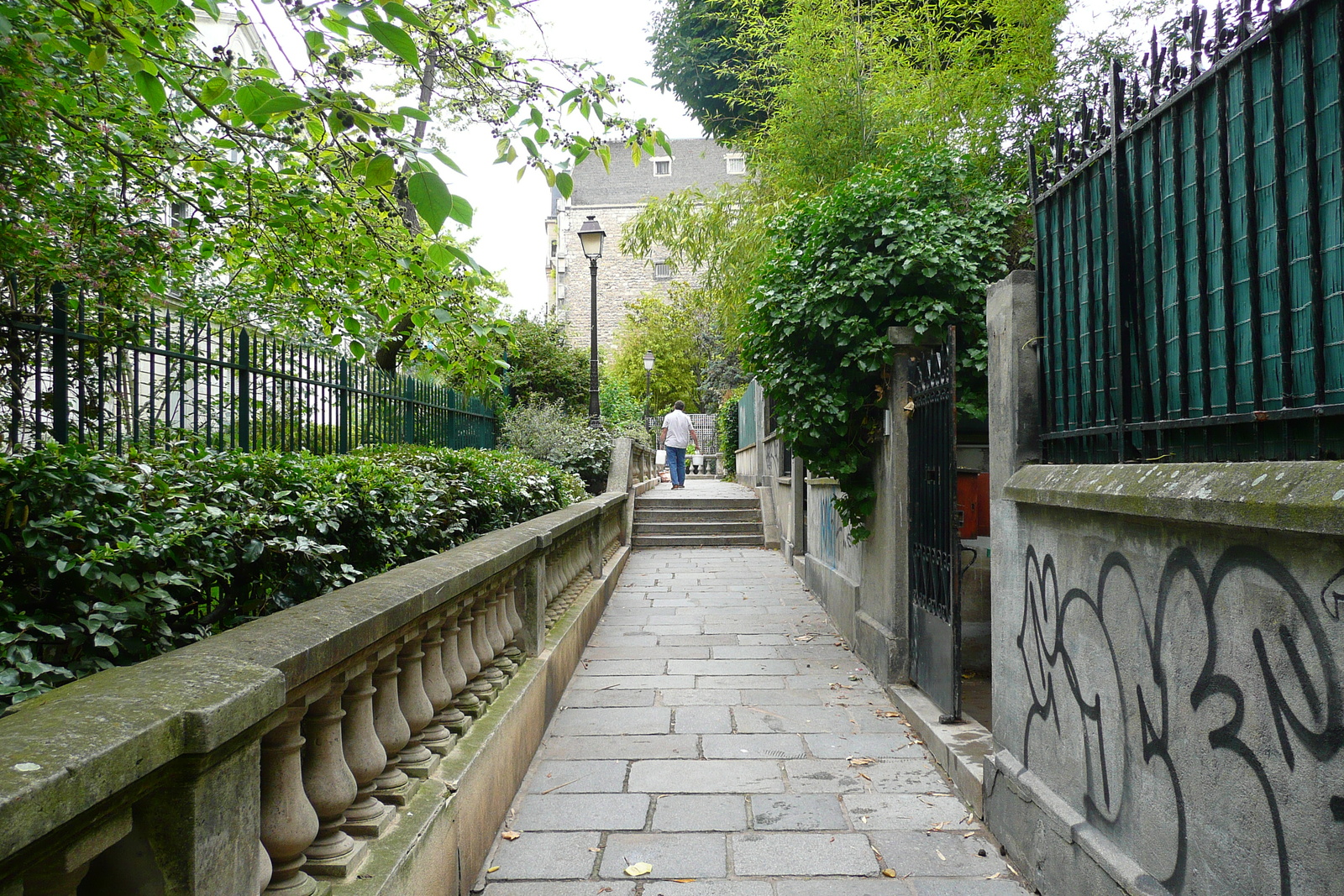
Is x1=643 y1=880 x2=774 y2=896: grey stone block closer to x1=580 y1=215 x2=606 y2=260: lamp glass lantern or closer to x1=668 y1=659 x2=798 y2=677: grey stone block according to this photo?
x1=668 y1=659 x2=798 y2=677: grey stone block

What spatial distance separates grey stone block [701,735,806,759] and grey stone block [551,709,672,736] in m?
0.37

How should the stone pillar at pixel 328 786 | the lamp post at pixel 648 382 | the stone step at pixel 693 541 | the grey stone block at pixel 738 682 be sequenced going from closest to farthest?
the stone pillar at pixel 328 786, the grey stone block at pixel 738 682, the stone step at pixel 693 541, the lamp post at pixel 648 382

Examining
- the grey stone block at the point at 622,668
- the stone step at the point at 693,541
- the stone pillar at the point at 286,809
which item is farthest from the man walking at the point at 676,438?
the stone pillar at the point at 286,809

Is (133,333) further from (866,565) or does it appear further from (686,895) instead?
(866,565)

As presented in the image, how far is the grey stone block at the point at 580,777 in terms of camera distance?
4.25 m

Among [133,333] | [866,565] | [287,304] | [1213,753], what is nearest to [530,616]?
[133,333]

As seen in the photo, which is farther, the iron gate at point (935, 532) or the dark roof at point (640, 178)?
the dark roof at point (640, 178)

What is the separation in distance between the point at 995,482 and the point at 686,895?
2.20 meters

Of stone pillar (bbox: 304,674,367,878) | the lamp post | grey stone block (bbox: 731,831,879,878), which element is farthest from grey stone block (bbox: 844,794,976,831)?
the lamp post

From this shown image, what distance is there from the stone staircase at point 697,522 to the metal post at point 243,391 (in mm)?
10077

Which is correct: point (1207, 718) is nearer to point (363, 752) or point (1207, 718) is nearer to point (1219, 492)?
point (1219, 492)

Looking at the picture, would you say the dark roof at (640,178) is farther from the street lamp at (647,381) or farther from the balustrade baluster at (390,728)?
the balustrade baluster at (390,728)

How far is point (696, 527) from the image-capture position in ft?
50.6

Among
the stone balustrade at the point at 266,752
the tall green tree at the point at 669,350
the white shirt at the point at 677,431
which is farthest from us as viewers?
the tall green tree at the point at 669,350
